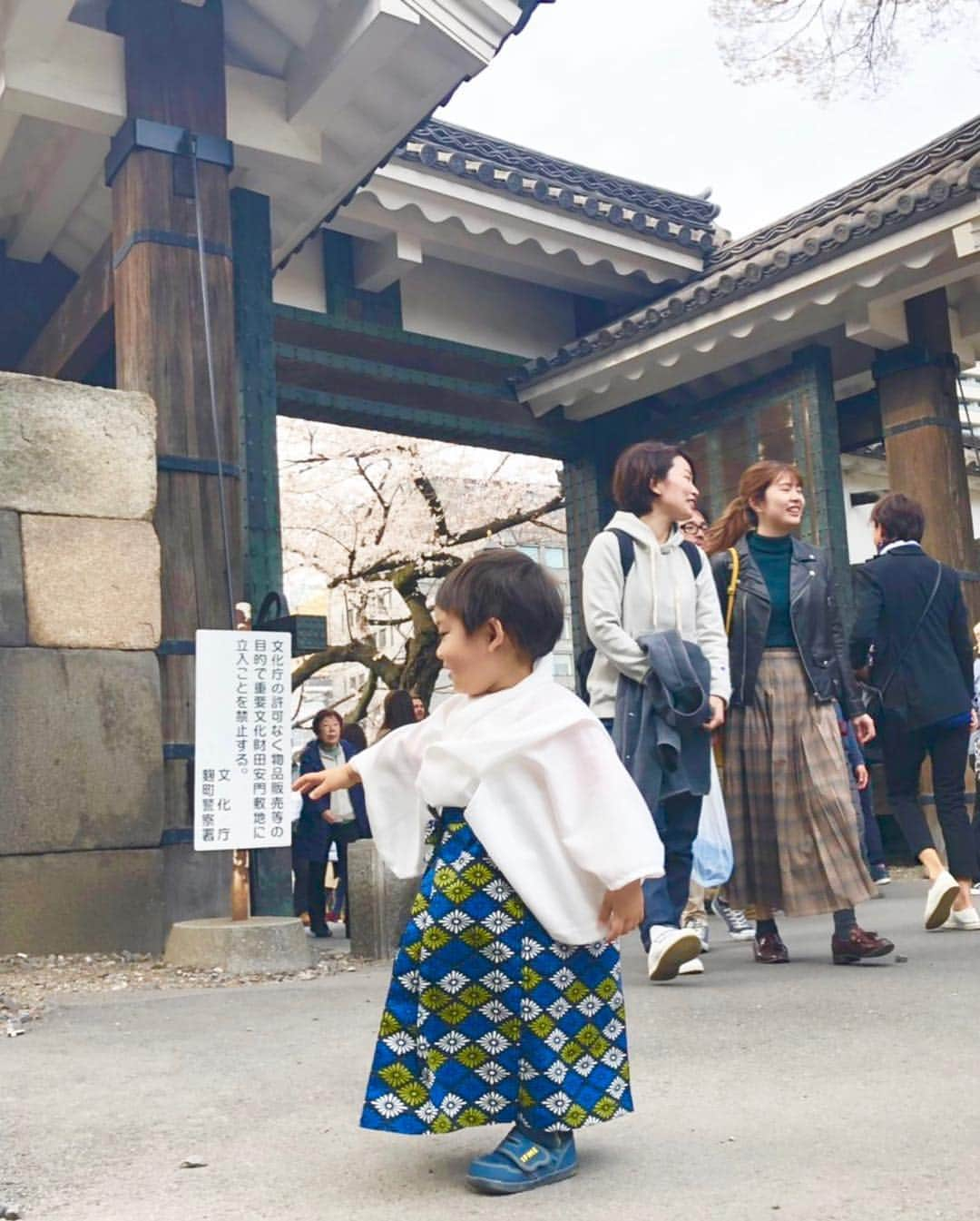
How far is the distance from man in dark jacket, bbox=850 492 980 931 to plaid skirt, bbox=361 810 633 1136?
11.2ft

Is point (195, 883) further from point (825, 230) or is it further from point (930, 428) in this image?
point (930, 428)

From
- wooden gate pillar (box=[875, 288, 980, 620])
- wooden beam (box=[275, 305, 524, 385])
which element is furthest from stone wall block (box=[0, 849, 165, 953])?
wooden gate pillar (box=[875, 288, 980, 620])

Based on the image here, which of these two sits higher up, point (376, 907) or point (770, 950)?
point (376, 907)

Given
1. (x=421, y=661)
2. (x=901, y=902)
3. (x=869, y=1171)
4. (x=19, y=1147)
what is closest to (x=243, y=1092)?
(x=19, y=1147)

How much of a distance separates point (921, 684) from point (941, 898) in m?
0.88

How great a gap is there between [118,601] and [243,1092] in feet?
10.2

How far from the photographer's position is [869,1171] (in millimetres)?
2406

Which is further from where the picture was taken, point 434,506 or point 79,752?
point 434,506

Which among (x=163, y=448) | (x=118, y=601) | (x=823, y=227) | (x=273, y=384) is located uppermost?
(x=823, y=227)

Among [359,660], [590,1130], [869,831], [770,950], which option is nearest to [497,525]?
[359,660]

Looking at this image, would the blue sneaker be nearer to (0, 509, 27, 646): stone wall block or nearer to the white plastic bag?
the white plastic bag

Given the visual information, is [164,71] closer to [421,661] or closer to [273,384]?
[273,384]

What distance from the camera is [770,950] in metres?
5.18

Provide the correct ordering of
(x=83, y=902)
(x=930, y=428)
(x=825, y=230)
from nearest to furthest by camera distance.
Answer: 1. (x=83, y=902)
2. (x=825, y=230)
3. (x=930, y=428)
